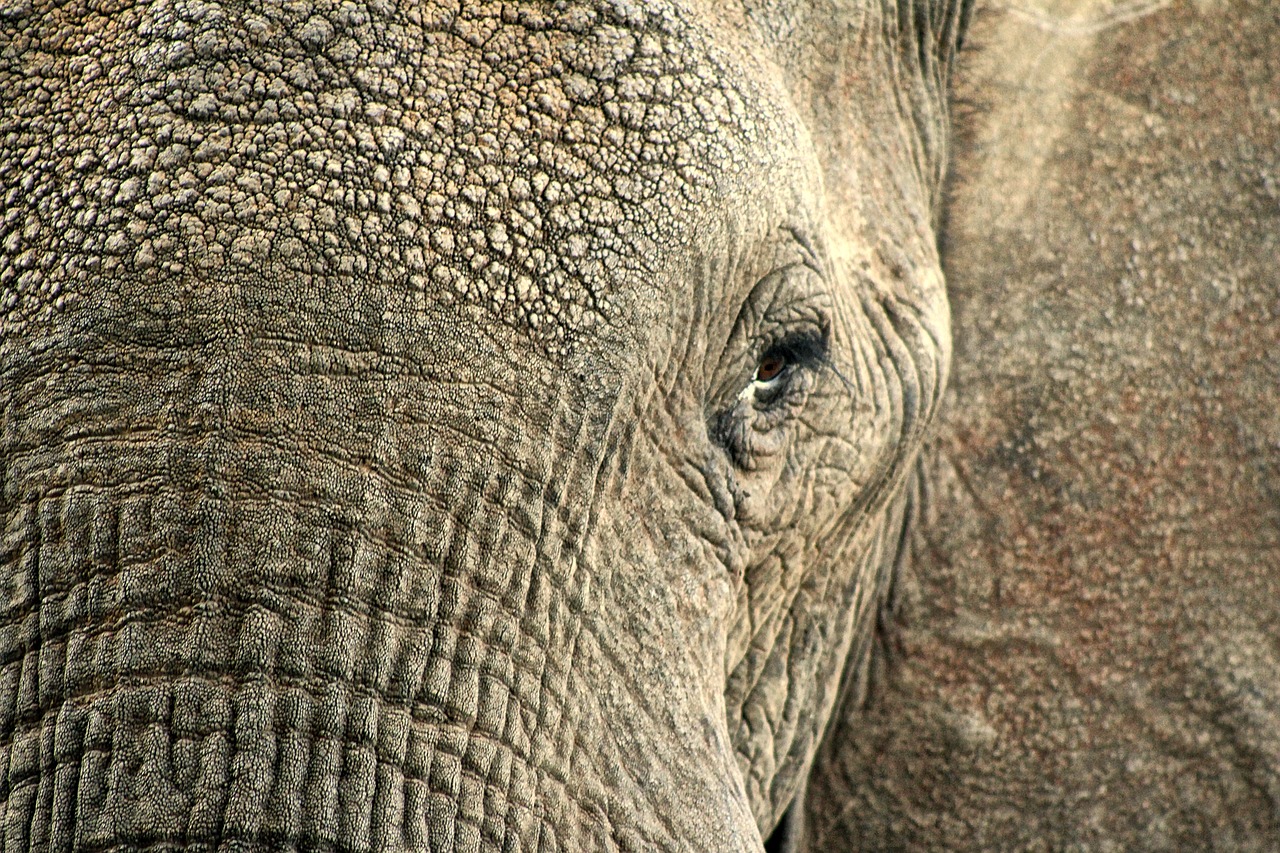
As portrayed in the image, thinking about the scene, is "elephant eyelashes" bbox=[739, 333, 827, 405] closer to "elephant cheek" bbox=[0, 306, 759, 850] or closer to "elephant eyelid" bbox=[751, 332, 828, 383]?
"elephant eyelid" bbox=[751, 332, 828, 383]

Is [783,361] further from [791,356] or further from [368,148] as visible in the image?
[368,148]

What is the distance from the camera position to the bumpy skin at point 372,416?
110 centimetres

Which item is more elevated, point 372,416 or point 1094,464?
point 372,416

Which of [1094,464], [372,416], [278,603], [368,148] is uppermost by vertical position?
[368,148]

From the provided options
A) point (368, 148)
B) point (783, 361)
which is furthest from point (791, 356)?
point (368, 148)

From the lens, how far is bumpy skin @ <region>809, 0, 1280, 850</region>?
72.5 inches

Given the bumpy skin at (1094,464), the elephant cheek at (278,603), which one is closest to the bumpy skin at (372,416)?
the elephant cheek at (278,603)

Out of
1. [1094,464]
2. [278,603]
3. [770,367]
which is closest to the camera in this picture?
[278,603]

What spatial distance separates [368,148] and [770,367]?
1.50ft

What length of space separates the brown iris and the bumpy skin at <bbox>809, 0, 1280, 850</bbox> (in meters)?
0.42

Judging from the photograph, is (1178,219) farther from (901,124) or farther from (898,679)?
(898,679)

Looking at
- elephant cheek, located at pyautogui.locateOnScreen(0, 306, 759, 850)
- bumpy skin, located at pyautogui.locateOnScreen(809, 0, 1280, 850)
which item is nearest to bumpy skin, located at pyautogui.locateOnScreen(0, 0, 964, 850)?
elephant cheek, located at pyautogui.locateOnScreen(0, 306, 759, 850)

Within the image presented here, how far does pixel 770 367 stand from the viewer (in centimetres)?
148

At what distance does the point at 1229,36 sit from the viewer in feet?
6.14
